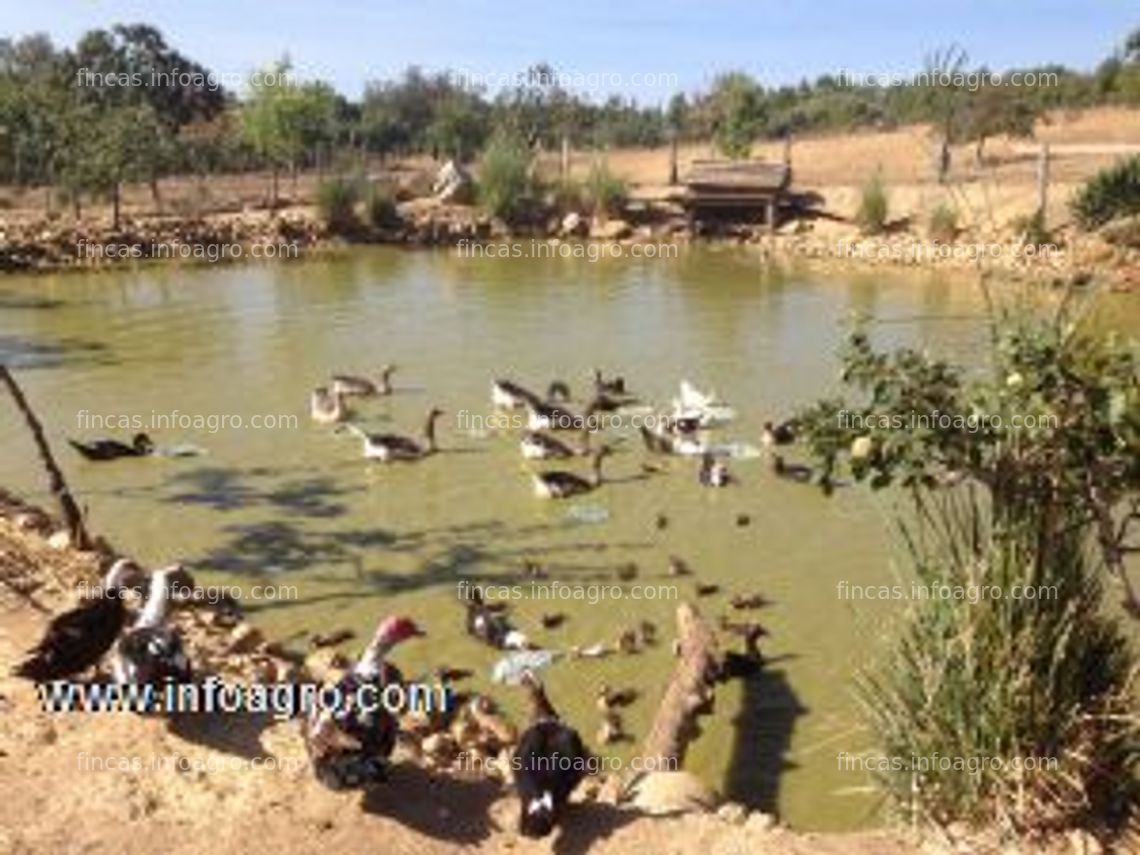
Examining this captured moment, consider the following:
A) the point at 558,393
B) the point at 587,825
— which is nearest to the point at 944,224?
the point at 558,393

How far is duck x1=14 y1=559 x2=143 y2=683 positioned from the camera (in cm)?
993

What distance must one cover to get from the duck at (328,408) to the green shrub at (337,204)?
2355 cm

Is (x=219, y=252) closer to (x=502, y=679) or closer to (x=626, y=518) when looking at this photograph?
(x=626, y=518)

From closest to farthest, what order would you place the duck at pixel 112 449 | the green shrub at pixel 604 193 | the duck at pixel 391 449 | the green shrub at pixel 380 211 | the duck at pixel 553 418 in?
1. the duck at pixel 112 449
2. the duck at pixel 391 449
3. the duck at pixel 553 418
4. the green shrub at pixel 380 211
5. the green shrub at pixel 604 193

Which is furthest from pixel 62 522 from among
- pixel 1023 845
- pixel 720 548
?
pixel 1023 845

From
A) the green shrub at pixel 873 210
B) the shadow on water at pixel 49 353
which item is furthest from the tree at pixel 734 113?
the shadow on water at pixel 49 353

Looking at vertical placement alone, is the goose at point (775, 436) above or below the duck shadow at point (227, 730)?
below

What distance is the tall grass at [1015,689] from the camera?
872cm

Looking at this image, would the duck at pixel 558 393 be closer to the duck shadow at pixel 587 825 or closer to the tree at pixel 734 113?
the duck shadow at pixel 587 825

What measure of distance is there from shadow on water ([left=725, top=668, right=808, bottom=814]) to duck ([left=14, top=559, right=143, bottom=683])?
491cm

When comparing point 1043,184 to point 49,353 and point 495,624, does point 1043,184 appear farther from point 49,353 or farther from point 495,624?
point 495,624

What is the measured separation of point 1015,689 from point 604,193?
39478 millimetres

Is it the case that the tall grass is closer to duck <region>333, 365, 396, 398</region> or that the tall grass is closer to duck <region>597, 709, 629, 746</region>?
duck <region>597, 709, 629, 746</region>

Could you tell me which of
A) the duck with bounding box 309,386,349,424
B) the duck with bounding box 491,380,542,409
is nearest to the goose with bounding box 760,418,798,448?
the duck with bounding box 491,380,542,409
